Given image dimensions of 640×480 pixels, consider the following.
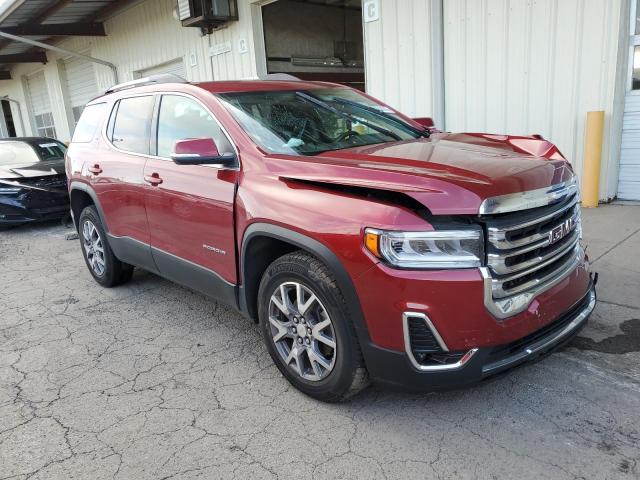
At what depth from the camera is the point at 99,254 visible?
5.14m

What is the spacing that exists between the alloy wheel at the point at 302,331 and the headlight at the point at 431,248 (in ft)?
1.80

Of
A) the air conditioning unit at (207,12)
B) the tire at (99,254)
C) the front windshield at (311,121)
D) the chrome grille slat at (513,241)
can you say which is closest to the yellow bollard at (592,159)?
the front windshield at (311,121)

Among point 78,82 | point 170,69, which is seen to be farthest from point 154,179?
point 78,82

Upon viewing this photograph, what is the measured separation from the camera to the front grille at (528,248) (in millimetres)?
2338

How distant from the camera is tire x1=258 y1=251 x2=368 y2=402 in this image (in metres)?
2.61

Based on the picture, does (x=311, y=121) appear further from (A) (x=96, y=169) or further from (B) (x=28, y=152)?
(B) (x=28, y=152)

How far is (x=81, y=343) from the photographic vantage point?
3.93 metres

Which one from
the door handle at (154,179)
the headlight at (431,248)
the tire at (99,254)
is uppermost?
the door handle at (154,179)

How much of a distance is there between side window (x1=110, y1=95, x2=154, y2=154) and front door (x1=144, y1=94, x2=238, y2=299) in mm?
189

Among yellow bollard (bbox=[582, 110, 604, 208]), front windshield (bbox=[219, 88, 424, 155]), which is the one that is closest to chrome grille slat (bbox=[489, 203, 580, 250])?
front windshield (bbox=[219, 88, 424, 155])

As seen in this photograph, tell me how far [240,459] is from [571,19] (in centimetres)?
597

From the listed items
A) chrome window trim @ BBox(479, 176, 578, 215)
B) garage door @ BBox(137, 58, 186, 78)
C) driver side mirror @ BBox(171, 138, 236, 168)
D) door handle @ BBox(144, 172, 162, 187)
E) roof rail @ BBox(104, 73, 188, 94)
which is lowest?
chrome window trim @ BBox(479, 176, 578, 215)

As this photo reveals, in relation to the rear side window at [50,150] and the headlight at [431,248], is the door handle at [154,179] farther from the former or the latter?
the rear side window at [50,150]

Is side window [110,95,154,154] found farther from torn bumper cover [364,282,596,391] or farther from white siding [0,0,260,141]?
white siding [0,0,260,141]
